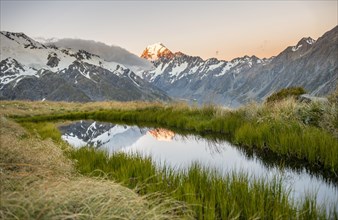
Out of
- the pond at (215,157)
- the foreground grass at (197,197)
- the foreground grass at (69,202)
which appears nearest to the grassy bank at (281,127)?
the pond at (215,157)

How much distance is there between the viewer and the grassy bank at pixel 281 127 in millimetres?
9773

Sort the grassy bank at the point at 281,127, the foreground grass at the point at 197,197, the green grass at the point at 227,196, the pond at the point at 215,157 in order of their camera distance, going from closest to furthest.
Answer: the foreground grass at the point at 197,197, the green grass at the point at 227,196, the pond at the point at 215,157, the grassy bank at the point at 281,127

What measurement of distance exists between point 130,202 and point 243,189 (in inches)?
85.2

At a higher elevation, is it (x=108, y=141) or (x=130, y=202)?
(x=130, y=202)

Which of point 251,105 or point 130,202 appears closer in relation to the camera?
point 130,202

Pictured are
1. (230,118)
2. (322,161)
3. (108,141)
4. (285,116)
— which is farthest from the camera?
(230,118)

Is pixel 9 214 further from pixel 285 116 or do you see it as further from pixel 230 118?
pixel 230 118

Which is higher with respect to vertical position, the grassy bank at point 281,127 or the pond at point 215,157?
the grassy bank at point 281,127

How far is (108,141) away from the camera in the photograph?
1695 centimetres

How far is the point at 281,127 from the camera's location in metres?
13.0

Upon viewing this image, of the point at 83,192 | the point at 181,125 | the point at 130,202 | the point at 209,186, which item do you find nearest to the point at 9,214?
the point at 83,192

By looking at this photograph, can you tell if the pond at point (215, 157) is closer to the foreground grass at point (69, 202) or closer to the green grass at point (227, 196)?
the green grass at point (227, 196)

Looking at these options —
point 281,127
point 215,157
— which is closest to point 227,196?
point 215,157

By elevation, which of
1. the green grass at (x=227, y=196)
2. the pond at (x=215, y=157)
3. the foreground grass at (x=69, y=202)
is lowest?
the pond at (x=215, y=157)
